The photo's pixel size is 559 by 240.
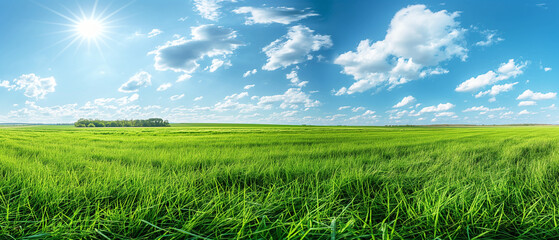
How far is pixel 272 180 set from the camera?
3.15m

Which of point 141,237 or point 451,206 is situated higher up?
point 451,206

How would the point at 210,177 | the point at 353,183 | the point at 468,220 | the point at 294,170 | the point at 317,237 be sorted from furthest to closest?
the point at 294,170 < the point at 210,177 < the point at 353,183 < the point at 468,220 < the point at 317,237

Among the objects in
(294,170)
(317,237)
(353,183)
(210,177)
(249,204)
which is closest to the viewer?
(317,237)

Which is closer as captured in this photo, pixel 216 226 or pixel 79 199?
pixel 216 226

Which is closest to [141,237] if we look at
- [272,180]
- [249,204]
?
[249,204]

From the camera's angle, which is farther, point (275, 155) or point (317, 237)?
point (275, 155)

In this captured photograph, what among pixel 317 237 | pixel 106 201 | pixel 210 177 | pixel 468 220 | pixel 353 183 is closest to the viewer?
pixel 317 237

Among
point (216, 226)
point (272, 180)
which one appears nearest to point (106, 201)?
point (216, 226)

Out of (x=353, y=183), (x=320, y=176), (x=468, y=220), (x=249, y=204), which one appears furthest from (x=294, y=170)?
(x=468, y=220)

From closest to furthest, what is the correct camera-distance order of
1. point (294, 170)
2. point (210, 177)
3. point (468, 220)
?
point (468, 220), point (210, 177), point (294, 170)

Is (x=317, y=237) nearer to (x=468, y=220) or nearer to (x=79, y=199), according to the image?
(x=468, y=220)

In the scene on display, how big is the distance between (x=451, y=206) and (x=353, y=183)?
948 millimetres

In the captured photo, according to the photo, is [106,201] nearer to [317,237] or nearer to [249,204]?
[249,204]

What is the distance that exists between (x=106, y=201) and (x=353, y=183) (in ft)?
8.40
